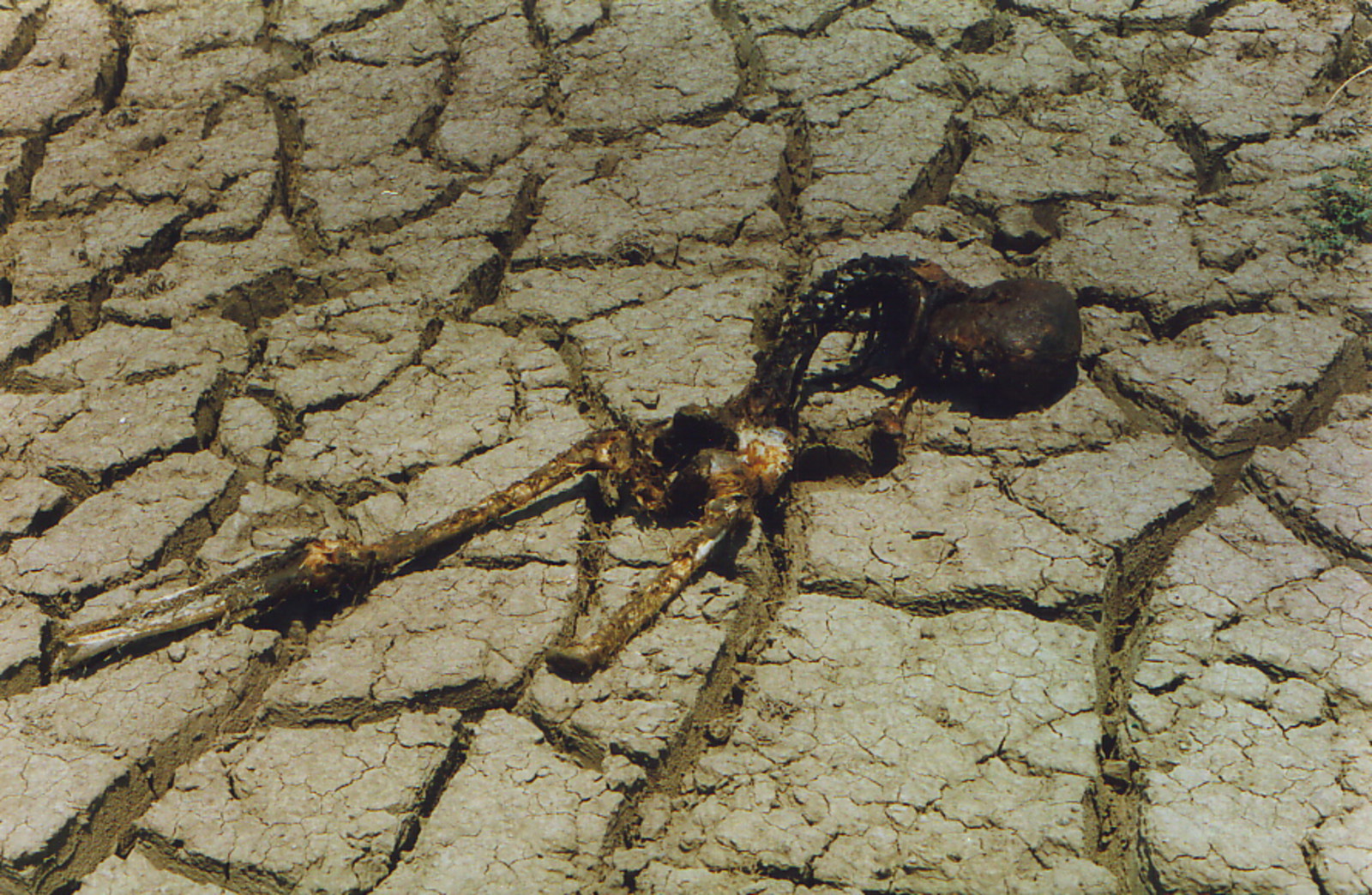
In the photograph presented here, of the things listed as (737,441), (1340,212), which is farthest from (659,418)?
(1340,212)

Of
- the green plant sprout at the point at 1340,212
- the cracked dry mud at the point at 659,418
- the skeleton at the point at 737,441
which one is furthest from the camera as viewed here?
the green plant sprout at the point at 1340,212

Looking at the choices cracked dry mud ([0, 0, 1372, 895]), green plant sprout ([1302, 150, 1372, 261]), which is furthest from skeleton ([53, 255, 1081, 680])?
green plant sprout ([1302, 150, 1372, 261])

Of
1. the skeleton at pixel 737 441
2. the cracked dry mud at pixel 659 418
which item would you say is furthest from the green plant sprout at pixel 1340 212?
the skeleton at pixel 737 441

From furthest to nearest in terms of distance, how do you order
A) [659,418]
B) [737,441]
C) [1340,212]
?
[1340,212], [659,418], [737,441]

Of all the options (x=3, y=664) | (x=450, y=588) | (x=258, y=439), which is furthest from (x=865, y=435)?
(x=3, y=664)

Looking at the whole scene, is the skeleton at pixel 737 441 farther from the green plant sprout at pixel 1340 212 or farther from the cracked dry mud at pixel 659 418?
the green plant sprout at pixel 1340 212

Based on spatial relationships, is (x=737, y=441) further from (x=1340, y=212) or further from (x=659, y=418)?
(x=1340, y=212)

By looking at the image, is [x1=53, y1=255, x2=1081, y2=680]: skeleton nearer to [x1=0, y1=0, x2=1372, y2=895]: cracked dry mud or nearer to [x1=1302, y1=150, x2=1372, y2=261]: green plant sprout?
[x1=0, y1=0, x2=1372, y2=895]: cracked dry mud
